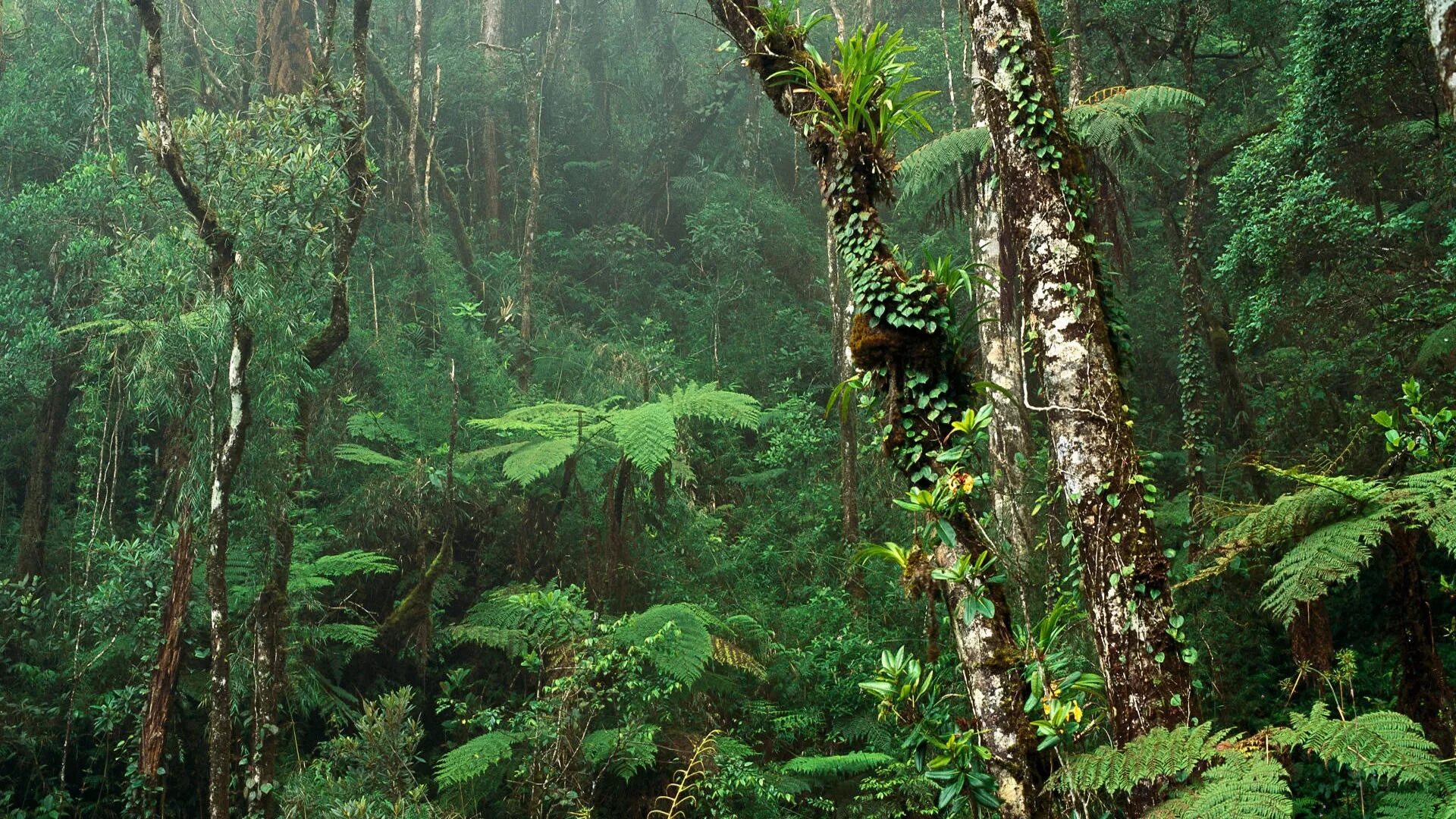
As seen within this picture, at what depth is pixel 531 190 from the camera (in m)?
13.6

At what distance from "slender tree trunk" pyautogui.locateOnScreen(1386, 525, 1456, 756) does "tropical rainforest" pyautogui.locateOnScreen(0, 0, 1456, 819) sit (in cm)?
3

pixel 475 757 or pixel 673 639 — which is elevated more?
pixel 673 639

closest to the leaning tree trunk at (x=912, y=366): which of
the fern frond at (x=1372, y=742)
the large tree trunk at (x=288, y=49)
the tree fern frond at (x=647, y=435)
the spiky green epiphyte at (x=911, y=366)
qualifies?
the spiky green epiphyte at (x=911, y=366)

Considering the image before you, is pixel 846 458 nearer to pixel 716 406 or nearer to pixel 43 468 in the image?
pixel 716 406

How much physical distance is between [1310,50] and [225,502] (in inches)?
351

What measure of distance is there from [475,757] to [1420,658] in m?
5.34

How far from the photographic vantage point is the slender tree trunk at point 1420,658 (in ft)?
14.0

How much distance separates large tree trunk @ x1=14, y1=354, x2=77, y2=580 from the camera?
30.0 feet

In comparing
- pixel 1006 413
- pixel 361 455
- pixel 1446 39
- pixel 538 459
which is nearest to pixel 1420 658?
pixel 1446 39

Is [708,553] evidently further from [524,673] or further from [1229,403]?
[1229,403]

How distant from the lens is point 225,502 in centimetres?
664

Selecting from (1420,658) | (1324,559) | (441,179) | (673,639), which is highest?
(441,179)

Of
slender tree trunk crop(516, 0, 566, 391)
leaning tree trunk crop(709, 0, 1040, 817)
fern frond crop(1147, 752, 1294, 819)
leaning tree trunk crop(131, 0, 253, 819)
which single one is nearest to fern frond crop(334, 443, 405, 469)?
leaning tree trunk crop(131, 0, 253, 819)

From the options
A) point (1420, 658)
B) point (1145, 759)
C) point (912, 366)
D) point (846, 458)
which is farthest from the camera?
point (846, 458)
